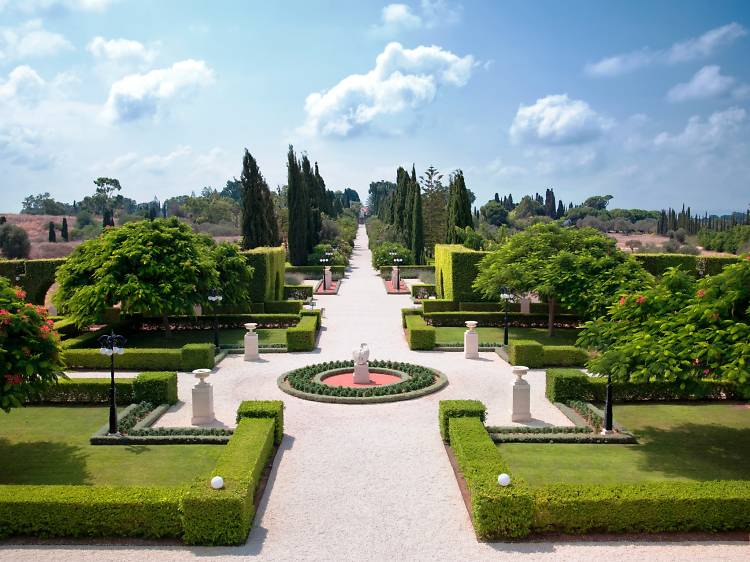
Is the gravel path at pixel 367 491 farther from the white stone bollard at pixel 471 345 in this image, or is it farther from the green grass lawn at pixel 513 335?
the green grass lawn at pixel 513 335

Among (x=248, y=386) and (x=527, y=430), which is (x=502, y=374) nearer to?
(x=527, y=430)

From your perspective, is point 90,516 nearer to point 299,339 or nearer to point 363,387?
point 363,387

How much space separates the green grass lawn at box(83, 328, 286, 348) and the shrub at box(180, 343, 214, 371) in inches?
158

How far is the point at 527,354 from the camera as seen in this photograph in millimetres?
20828

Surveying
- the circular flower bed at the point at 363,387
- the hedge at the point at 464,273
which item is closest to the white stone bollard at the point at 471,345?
the circular flower bed at the point at 363,387

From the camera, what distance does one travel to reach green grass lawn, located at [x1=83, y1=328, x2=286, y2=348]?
25.4 meters

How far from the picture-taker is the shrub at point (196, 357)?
2064 cm

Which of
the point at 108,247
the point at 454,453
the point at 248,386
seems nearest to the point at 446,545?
the point at 454,453

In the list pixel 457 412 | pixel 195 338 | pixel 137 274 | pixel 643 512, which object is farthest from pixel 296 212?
pixel 643 512

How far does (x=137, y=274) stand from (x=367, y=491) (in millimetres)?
15899

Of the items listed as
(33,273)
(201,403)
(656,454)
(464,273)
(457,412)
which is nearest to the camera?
(656,454)

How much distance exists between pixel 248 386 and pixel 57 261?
696 inches

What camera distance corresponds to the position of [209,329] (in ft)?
93.5

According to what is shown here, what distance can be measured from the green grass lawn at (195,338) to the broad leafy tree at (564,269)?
31.6ft
